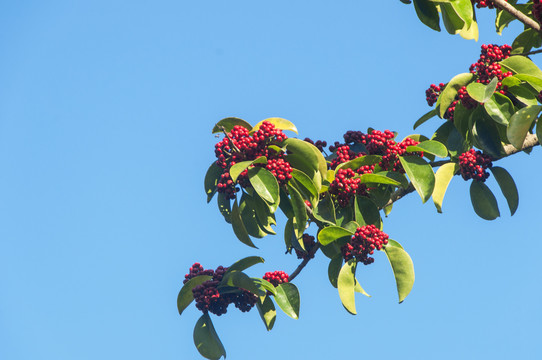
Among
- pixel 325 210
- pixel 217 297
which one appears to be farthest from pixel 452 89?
pixel 217 297

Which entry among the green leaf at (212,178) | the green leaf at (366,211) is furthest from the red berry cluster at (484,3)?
the green leaf at (212,178)

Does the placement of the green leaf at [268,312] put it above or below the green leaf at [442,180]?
below

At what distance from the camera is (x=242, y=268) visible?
15.5 ft

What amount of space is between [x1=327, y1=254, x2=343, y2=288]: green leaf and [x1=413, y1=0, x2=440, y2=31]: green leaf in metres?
1.61

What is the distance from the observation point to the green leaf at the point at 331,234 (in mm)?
4207

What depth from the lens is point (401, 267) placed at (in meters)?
4.22

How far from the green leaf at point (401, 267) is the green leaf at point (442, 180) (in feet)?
1.10

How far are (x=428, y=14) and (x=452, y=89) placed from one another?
1.93 feet

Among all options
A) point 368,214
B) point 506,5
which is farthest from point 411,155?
point 506,5

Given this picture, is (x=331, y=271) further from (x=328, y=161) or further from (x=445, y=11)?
(x=445, y=11)

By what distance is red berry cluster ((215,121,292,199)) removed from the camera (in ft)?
13.8

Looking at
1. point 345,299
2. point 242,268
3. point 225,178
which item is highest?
point 225,178

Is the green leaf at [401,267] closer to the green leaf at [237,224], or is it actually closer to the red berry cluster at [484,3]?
the green leaf at [237,224]

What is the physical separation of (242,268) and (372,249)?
3.10 ft
